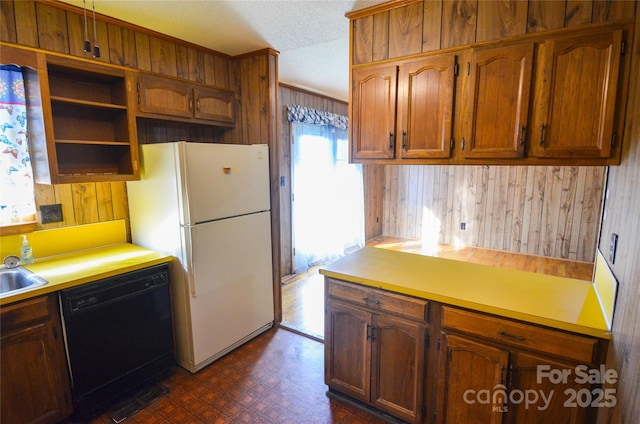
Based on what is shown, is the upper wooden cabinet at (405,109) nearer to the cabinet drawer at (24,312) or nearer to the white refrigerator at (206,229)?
the white refrigerator at (206,229)

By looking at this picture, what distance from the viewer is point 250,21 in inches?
86.6

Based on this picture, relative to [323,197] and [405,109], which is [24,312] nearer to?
[405,109]

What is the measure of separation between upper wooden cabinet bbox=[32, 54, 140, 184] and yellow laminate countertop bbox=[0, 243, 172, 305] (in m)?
0.53

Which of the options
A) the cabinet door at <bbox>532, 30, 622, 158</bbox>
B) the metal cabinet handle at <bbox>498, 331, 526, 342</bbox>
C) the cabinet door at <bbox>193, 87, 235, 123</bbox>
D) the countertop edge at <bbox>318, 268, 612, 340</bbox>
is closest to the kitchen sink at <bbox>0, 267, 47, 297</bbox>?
the cabinet door at <bbox>193, 87, 235, 123</bbox>

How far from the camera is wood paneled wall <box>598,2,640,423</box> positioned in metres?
1.02

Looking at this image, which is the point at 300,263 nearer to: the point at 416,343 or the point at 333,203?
the point at 333,203

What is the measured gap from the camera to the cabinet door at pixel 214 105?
2659mm

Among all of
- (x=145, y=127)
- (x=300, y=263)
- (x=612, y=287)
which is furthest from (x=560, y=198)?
(x=145, y=127)

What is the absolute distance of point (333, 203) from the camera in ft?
16.3

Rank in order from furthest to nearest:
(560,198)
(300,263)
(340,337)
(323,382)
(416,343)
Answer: (560,198) < (300,263) < (323,382) < (340,337) < (416,343)

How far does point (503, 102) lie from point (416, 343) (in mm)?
1335

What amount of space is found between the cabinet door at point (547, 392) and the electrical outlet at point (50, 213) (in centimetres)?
285

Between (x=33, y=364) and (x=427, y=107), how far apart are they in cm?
258

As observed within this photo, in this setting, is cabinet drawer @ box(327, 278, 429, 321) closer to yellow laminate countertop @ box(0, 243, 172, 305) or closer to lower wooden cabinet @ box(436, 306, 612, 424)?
lower wooden cabinet @ box(436, 306, 612, 424)
